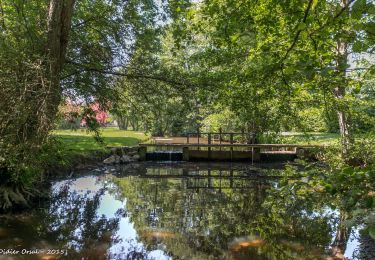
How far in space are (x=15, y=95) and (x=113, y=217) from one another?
3.68 metres

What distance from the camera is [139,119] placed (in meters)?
8.34

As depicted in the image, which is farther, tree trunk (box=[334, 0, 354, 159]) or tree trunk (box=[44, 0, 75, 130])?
tree trunk (box=[44, 0, 75, 130])

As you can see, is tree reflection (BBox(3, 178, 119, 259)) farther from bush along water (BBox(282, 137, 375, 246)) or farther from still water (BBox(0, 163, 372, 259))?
bush along water (BBox(282, 137, 375, 246))

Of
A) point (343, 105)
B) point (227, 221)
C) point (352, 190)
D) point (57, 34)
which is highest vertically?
point (57, 34)

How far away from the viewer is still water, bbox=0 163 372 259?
535 centimetres

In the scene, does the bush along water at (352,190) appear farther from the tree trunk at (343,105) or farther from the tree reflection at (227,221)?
the tree trunk at (343,105)

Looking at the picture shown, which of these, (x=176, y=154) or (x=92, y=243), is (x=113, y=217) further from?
(x=176, y=154)

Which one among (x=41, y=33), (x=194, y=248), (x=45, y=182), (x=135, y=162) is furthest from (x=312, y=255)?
(x=135, y=162)

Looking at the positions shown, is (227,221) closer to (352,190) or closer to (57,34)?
(57,34)

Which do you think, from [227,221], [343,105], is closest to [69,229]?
[227,221]

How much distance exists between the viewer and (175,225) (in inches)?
268

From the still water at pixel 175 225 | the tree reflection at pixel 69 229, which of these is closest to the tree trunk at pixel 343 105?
the still water at pixel 175 225

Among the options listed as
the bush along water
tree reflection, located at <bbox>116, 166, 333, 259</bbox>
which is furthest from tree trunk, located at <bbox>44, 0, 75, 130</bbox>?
the bush along water

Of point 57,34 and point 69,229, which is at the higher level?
point 57,34
